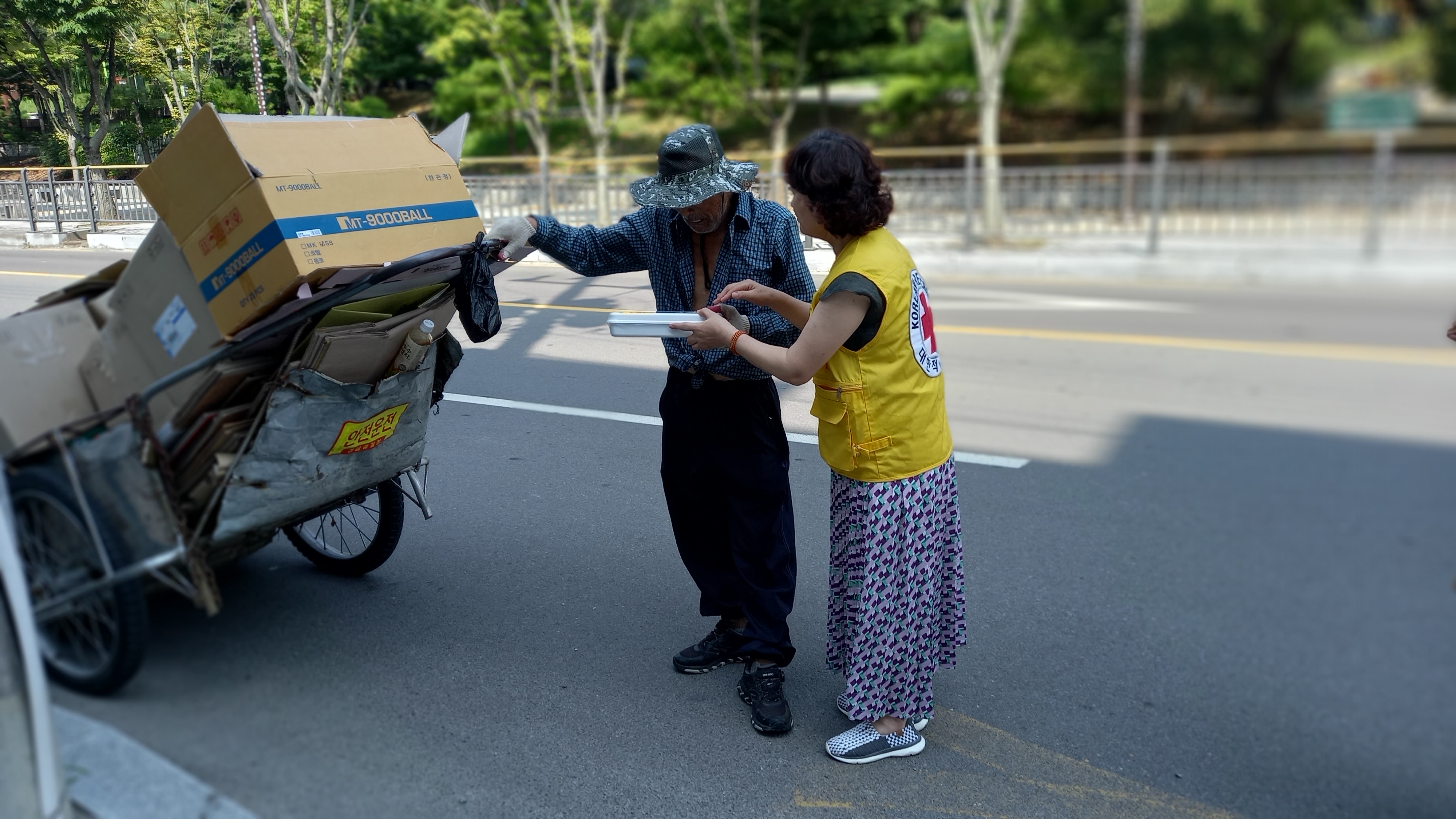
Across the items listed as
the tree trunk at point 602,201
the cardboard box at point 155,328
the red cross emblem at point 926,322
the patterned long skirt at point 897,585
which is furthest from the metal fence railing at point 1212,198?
the tree trunk at point 602,201

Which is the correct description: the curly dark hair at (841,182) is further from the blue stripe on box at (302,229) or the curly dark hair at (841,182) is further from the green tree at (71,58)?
the green tree at (71,58)

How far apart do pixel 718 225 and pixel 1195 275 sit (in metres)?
1.23

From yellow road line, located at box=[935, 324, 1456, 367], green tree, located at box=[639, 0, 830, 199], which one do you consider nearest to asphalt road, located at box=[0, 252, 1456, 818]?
yellow road line, located at box=[935, 324, 1456, 367]

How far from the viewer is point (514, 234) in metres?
2.49

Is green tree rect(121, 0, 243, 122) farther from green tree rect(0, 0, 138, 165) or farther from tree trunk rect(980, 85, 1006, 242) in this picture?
tree trunk rect(980, 85, 1006, 242)

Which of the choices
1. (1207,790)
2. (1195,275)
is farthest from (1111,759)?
(1195,275)

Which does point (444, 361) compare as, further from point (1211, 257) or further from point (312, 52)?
point (1211, 257)

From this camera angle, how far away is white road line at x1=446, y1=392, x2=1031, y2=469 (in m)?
4.84

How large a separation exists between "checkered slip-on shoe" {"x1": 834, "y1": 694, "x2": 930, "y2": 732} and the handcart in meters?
1.33

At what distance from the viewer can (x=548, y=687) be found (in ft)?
9.33

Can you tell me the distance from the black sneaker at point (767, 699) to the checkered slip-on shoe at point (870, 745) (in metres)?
0.15

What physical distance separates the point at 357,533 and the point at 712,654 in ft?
3.68

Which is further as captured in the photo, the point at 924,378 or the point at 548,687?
the point at 548,687

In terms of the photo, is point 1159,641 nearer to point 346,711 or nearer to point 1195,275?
point 1195,275
